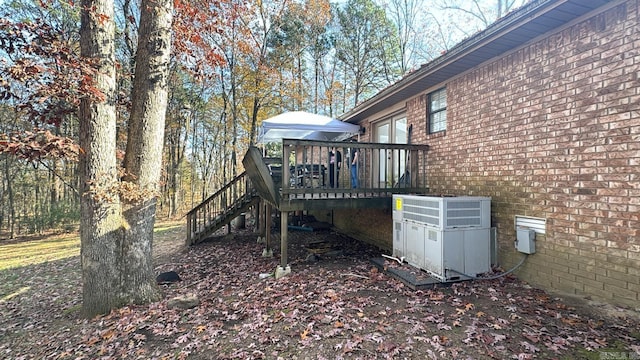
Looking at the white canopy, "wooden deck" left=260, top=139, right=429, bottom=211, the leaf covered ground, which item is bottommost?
the leaf covered ground

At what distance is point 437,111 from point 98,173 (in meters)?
6.49

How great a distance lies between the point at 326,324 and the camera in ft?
12.0

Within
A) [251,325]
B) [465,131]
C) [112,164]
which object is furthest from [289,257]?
[465,131]

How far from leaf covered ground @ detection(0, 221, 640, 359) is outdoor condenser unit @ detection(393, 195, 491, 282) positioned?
33 centimetres

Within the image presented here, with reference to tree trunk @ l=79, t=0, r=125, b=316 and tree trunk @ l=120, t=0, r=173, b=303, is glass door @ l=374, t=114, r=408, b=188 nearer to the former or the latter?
tree trunk @ l=120, t=0, r=173, b=303

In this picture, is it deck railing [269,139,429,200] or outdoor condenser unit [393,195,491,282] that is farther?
deck railing [269,139,429,200]

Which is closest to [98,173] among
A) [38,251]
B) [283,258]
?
[283,258]

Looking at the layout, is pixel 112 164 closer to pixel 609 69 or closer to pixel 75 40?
pixel 609 69

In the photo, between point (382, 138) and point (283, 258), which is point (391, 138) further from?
point (283, 258)

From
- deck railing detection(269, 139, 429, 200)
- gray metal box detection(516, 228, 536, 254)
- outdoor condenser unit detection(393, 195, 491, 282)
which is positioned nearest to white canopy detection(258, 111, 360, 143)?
deck railing detection(269, 139, 429, 200)

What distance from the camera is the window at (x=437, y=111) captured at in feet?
21.4

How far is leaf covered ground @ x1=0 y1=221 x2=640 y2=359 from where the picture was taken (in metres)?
3.04

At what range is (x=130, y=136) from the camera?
495cm

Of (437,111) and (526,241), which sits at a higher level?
(437,111)
